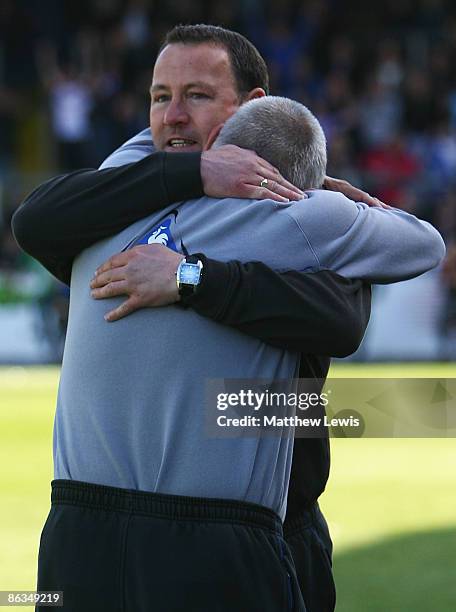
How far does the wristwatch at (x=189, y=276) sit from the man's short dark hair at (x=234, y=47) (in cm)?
80

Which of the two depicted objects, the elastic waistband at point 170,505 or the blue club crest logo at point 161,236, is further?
the blue club crest logo at point 161,236

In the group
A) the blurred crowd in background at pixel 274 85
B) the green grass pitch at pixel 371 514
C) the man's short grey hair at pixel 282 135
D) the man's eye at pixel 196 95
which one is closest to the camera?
the man's short grey hair at pixel 282 135

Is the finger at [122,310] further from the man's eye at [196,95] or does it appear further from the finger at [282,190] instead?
the man's eye at [196,95]

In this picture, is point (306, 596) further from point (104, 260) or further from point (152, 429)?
point (104, 260)

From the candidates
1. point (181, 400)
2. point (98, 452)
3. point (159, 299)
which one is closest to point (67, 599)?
point (98, 452)

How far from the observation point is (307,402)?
3182 millimetres

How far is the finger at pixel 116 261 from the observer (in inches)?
117

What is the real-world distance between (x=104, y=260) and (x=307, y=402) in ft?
2.04

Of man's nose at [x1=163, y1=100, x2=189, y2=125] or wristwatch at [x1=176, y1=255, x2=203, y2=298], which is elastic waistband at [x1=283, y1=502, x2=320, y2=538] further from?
man's nose at [x1=163, y1=100, x2=189, y2=125]

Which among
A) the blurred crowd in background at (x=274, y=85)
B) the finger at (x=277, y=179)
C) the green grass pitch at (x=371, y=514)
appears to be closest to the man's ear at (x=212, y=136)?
the finger at (x=277, y=179)

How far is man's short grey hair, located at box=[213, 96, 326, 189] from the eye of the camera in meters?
3.05

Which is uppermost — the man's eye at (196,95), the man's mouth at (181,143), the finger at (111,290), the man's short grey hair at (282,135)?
the man's eye at (196,95)

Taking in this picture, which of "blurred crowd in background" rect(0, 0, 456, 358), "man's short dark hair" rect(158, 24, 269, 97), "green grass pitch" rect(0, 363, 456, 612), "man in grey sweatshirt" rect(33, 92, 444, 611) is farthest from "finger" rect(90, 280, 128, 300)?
"blurred crowd in background" rect(0, 0, 456, 358)

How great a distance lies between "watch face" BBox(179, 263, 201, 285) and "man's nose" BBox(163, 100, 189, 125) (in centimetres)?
62
